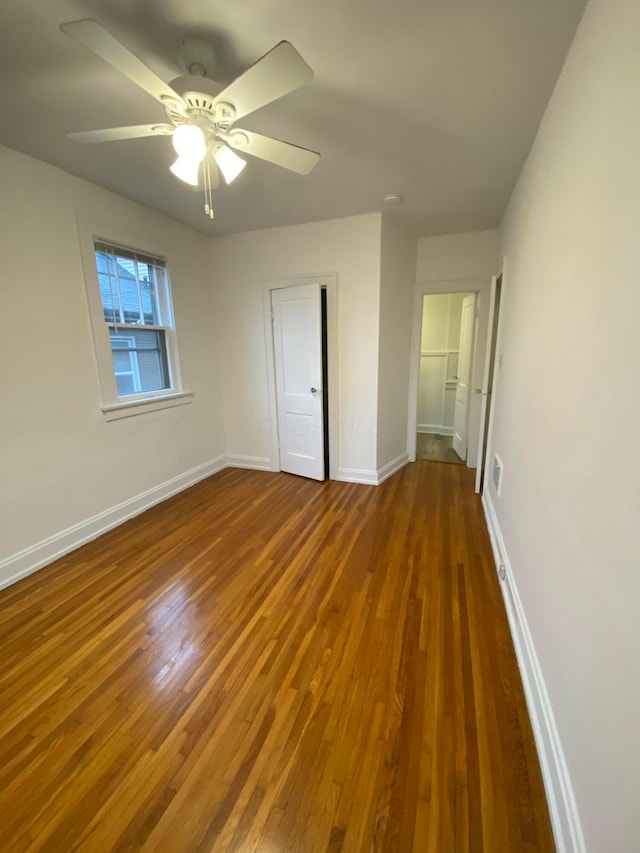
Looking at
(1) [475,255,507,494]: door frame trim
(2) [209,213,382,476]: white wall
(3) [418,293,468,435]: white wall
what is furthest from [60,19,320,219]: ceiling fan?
(3) [418,293,468,435]: white wall

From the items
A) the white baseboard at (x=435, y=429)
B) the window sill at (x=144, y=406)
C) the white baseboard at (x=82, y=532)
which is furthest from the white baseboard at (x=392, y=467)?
the window sill at (x=144, y=406)

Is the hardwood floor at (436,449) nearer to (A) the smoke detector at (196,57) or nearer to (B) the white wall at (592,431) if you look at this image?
(B) the white wall at (592,431)

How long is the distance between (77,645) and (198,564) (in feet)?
2.44

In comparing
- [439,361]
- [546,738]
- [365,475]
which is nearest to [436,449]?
[439,361]

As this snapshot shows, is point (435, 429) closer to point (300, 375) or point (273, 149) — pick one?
point (300, 375)

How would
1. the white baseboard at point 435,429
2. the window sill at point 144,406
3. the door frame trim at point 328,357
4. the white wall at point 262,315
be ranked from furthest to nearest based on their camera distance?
the white baseboard at point 435,429, the door frame trim at point 328,357, the white wall at point 262,315, the window sill at point 144,406

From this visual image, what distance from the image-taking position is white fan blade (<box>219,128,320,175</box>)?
153cm

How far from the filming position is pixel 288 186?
8.27 feet

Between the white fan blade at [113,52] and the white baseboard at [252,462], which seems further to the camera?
the white baseboard at [252,462]

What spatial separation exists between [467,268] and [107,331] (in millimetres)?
3472

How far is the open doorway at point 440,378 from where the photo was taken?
15.7 ft

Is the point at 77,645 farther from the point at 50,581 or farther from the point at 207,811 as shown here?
the point at 207,811

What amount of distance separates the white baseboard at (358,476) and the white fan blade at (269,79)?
9.64 ft

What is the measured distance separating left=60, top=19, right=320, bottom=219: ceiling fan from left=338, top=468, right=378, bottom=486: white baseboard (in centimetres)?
265
